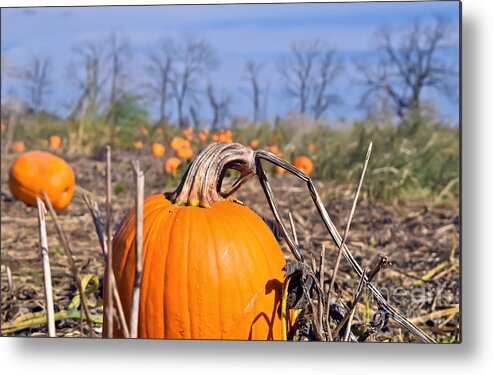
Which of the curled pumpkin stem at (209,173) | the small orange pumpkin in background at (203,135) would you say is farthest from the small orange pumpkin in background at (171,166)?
the curled pumpkin stem at (209,173)

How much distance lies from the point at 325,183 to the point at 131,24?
137 centimetres

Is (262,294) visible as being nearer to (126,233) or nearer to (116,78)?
(126,233)

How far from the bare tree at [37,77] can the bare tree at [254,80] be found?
1051mm

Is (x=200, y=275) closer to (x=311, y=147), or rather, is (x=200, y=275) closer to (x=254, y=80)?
(x=254, y=80)

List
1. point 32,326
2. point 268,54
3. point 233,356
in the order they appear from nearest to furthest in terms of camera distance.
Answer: point 233,356 → point 32,326 → point 268,54

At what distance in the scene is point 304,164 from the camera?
5.23 m

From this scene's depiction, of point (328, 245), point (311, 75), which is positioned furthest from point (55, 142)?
point (328, 245)

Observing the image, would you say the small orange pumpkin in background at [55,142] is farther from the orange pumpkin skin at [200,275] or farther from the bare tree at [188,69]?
the orange pumpkin skin at [200,275]

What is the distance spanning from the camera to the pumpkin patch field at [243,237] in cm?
210

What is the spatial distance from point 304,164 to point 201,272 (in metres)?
3.18

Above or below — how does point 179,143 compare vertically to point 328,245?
above

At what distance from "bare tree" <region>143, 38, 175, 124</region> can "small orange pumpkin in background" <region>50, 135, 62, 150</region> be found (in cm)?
82

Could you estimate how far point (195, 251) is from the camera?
2.11 metres

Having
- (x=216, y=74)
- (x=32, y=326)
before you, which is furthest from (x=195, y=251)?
(x=216, y=74)
